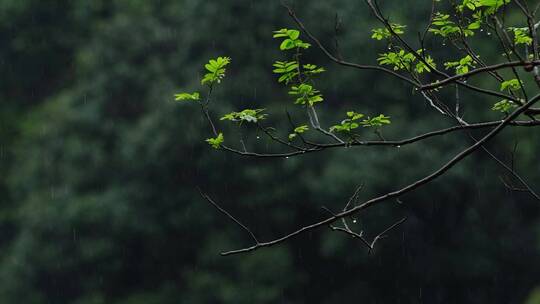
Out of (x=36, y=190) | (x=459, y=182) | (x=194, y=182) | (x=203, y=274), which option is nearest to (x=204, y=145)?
(x=194, y=182)

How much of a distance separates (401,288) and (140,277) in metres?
2.90

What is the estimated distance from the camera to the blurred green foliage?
9000 mm

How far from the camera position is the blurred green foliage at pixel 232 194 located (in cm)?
900

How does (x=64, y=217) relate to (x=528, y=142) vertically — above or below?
below

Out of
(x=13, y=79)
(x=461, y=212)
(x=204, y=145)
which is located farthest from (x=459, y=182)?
(x=13, y=79)

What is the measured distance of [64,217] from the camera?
364 inches

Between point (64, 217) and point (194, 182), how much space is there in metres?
1.45

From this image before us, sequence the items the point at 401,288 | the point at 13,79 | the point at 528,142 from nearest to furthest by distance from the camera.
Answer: the point at 528,142
the point at 401,288
the point at 13,79

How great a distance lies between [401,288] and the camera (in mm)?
Answer: 9172

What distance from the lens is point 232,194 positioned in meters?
9.41

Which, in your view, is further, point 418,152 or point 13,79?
point 13,79

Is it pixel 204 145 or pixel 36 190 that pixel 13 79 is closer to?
pixel 36 190

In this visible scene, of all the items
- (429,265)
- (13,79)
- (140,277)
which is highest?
(13,79)

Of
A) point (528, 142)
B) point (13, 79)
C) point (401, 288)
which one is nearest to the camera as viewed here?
point (528, 142)
